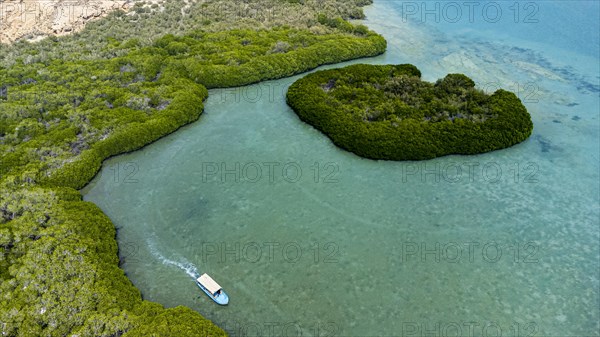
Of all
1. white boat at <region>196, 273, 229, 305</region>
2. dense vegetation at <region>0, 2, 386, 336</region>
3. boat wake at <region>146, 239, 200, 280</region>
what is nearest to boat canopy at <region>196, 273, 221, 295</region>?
white boat at <region>196, 273, 229, 305</region>

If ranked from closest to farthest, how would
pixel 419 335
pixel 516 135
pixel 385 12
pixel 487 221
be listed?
1. pixel 419 335
2. pixel 487 221
3. pixel 516 135
4. pixel 385 12

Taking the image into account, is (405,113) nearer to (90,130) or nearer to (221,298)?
(221,298)

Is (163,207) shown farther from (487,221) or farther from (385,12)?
(385,12)

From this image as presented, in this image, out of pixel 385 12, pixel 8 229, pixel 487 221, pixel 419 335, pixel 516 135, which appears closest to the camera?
pixel 419 335

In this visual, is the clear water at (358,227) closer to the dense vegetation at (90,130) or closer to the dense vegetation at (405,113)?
the dense vegetation at (405,113)

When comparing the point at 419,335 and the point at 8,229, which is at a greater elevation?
the point at 8,229

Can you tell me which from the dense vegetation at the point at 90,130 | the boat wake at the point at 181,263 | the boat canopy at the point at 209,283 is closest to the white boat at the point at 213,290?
the boat canopy at the point at 209,283

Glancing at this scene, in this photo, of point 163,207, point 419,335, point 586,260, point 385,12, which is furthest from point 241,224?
point 385,12
